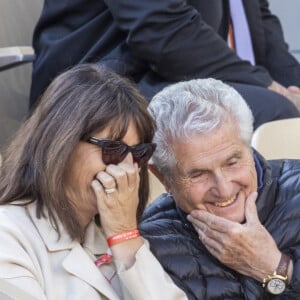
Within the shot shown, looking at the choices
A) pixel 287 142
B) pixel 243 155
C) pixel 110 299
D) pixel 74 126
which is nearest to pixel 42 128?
pixel 74 126

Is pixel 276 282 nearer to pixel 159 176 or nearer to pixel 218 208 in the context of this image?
pixel 218 208

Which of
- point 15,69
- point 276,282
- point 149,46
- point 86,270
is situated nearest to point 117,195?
point 86,270

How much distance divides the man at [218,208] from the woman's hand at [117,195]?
238mm

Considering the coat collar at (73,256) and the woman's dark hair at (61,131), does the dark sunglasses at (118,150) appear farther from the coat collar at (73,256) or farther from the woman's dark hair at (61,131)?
the coat collar at (73,256)

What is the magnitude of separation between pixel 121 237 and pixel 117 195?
0.11 meters

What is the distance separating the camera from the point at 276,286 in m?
2.19

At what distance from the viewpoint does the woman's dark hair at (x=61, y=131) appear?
1926 mm

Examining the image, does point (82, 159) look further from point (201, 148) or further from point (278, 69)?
point (278, 69)

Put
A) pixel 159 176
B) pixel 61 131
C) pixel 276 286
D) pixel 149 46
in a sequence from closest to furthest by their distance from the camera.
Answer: pixel 61 131 → pixel 276 286 → pixel 159 176 → pixel 149 46

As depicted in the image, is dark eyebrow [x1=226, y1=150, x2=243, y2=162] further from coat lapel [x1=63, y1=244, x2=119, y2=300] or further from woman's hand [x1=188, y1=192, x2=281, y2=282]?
coat lapel [x1=63, y1=244, x2=119, y2=300]

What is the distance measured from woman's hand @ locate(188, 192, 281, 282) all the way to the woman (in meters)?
0.23

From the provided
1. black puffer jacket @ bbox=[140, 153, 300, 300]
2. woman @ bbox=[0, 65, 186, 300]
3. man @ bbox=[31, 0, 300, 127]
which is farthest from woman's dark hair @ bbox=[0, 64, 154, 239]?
man @ bbox=[31, 0, 300, 127]

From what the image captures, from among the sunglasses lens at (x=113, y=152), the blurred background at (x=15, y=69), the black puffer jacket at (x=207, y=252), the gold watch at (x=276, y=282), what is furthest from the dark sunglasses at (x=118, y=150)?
the blurred background at (x=15, y=69)

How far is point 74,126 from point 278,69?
238 cm
